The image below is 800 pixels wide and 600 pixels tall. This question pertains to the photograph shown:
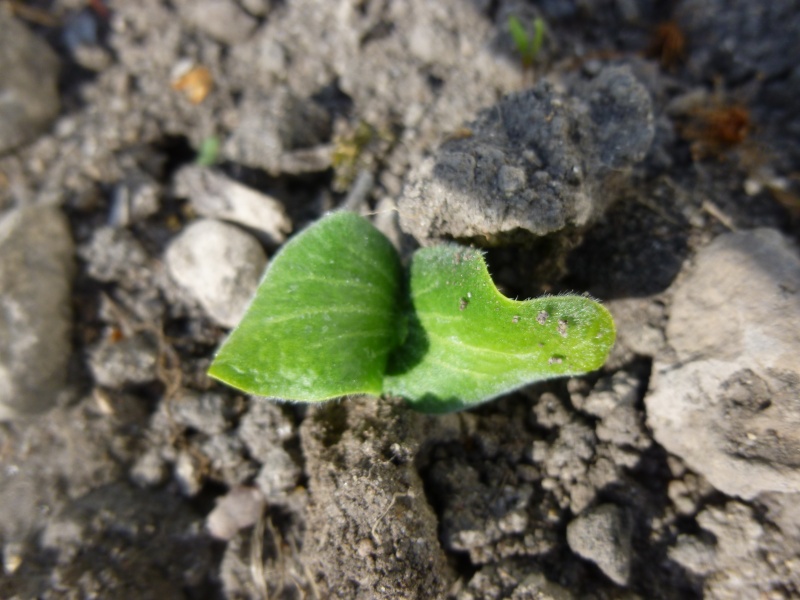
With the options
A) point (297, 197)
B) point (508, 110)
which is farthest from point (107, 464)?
point (508, 110)

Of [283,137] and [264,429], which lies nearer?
[264,429]

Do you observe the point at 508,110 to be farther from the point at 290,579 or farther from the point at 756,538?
the point at 290,579

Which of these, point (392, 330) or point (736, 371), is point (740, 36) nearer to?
point (736, 371)

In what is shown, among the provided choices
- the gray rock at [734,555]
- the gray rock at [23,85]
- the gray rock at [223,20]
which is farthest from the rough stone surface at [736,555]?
the gray rock at [23,85]

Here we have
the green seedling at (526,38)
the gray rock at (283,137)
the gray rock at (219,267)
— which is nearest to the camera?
the gray rock at (219,267)

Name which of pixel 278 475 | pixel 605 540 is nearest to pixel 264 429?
pixel 278 475

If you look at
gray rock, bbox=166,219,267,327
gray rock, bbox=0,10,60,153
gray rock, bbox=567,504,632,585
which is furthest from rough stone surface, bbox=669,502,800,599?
gray rock, bbox=0,10,60,153

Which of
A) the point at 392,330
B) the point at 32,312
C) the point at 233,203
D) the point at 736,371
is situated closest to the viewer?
the point at 736,371

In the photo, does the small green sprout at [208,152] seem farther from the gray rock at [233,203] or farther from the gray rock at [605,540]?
the gray rock at [605,540]
